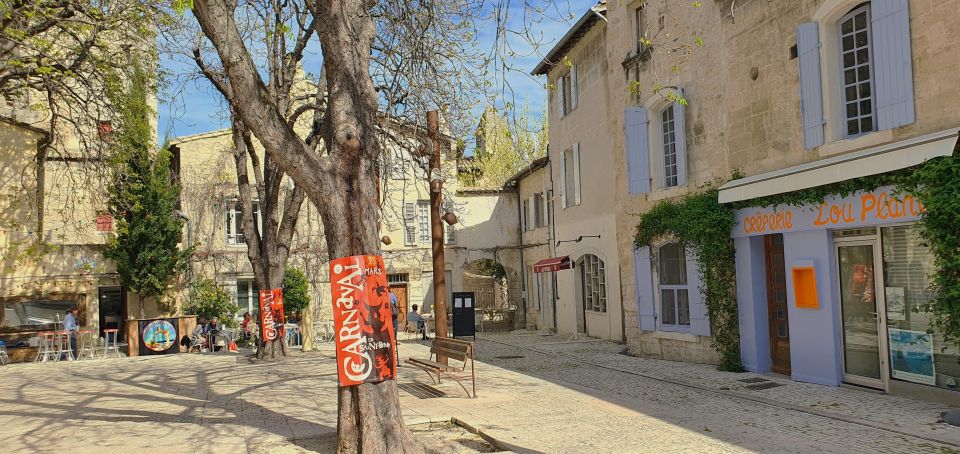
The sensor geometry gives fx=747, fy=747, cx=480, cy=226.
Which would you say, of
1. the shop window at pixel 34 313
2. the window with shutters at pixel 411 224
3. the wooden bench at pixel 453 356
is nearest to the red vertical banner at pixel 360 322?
the wooden bench at pixel 453 356

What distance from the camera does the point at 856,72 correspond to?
10016 mm

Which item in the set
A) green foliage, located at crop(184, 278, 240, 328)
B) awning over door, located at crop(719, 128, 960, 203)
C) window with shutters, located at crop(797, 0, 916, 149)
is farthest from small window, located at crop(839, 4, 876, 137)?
green foliage, located at crop(184, 278, 240, 328)

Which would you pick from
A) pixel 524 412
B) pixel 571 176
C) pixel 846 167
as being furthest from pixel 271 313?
pixel 846 167

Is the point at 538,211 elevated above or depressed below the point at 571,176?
below

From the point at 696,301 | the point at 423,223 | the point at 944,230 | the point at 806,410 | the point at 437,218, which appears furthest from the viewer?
the point at 423,223

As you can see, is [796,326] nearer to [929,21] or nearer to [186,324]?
[929,21]

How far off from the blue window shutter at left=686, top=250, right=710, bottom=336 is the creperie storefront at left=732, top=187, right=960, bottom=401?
843mm

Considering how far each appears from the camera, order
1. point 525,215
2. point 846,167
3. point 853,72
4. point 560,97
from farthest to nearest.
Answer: point 525,215
point 560,97
point 853,72
point 846,167

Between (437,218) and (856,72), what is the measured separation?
7399 mm

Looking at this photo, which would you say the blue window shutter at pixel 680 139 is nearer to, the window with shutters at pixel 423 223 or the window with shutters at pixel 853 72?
the window with shutters at pixel 853 72

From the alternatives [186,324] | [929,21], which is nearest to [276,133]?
[929,21]

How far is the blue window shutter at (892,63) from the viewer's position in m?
8.79

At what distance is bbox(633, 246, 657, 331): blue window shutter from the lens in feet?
48.5

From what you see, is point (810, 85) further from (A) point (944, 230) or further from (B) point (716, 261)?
(B) point (716, 261)
